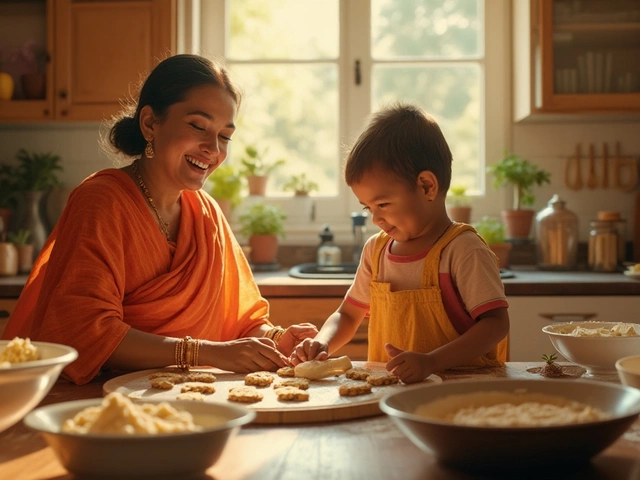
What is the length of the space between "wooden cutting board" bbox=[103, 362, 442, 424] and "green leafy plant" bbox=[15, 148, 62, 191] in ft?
7.87

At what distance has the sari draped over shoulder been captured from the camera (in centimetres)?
153

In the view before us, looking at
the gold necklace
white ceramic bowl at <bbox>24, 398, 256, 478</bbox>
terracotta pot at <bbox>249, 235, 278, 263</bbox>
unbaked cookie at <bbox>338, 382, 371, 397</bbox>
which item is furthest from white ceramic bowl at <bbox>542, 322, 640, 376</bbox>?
terracotta pot at <bbox>249, 235, 278, 263</bbox>

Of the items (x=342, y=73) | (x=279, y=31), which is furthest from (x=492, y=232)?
(x=279, y=31)

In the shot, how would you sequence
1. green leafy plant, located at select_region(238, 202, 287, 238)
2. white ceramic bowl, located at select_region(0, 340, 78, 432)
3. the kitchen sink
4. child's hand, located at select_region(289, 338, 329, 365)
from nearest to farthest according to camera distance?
white ceramic bowl, located at select_region(0, 340, 78, 432), child's hand, located at select_region(289, 338, 329, 365), the kitchen sink, green leafy plant, located at select_region(238, 202, 287, 238)

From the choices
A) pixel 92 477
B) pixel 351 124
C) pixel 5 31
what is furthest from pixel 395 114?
pixel 5 31

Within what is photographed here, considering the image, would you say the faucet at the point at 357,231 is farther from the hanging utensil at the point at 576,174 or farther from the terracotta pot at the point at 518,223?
the hanging utensil at the point at 576,174

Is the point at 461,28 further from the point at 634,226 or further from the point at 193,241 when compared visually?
the point at 193,241

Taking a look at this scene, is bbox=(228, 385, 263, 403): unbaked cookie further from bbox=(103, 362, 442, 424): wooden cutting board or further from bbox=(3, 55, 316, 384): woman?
bbox=(3, 55, 316, 384): woman

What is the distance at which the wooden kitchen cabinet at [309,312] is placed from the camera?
2865mm

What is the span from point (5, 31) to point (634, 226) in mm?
3134

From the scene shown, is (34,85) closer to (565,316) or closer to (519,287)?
(519,287)

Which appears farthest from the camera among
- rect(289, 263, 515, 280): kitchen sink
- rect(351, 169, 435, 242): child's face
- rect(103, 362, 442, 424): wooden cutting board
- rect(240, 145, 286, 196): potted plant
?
rect(240, 145, 286, 196): potted plant

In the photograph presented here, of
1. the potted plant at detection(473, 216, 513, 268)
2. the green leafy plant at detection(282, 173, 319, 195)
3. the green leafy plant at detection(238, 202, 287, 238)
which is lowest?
the potted plant at detection(473, 216, 513, 268)

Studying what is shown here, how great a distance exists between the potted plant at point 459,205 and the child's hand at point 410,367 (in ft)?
7.45
